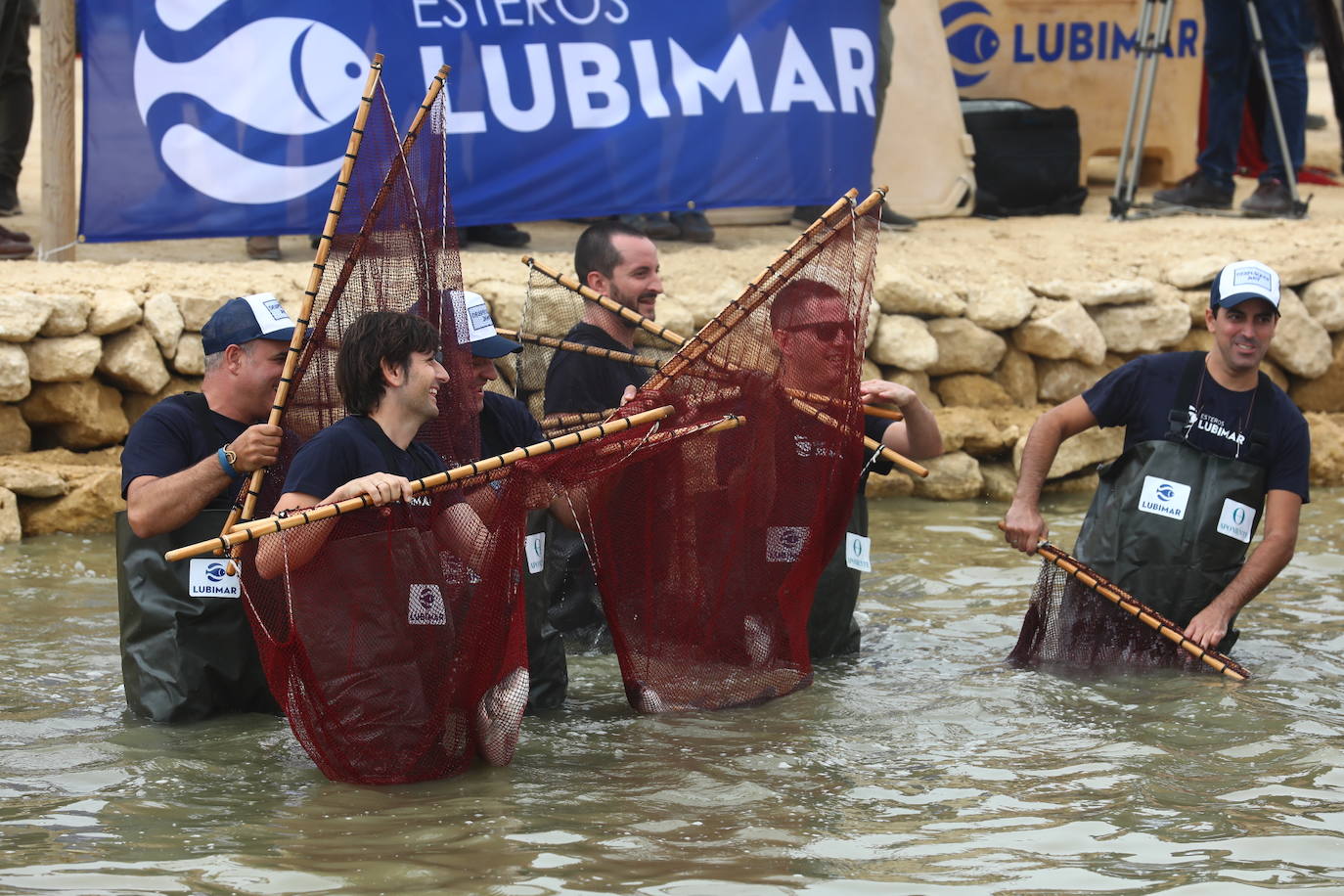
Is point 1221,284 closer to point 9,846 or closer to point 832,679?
point 832,679

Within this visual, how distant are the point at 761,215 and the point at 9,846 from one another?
301 inches

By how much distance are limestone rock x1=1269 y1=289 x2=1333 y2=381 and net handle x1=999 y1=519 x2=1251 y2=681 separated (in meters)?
4.88

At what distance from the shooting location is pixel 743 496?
19.8 feet

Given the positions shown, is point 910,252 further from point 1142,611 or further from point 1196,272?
point 1142,611

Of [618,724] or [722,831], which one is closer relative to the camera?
[722,831]

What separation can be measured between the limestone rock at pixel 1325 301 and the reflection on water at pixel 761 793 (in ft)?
14.3

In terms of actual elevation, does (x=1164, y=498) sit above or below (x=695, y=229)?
below

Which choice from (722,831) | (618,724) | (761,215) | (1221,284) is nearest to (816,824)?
(722,831)

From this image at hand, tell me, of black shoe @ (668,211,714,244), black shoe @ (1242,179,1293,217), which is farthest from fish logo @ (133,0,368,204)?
black shoe @ (1242,179,1293,217)

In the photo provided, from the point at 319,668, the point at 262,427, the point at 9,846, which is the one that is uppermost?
the point at 262,427

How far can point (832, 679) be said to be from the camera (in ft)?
21.8

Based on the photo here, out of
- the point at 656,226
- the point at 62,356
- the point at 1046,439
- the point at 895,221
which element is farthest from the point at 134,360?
the point at 895,221

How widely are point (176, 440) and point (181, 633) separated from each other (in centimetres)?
61

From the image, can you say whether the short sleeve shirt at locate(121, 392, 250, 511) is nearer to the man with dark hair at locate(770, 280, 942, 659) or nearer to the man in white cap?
the man with dark hair at locate(770, 280, 942, 659)
